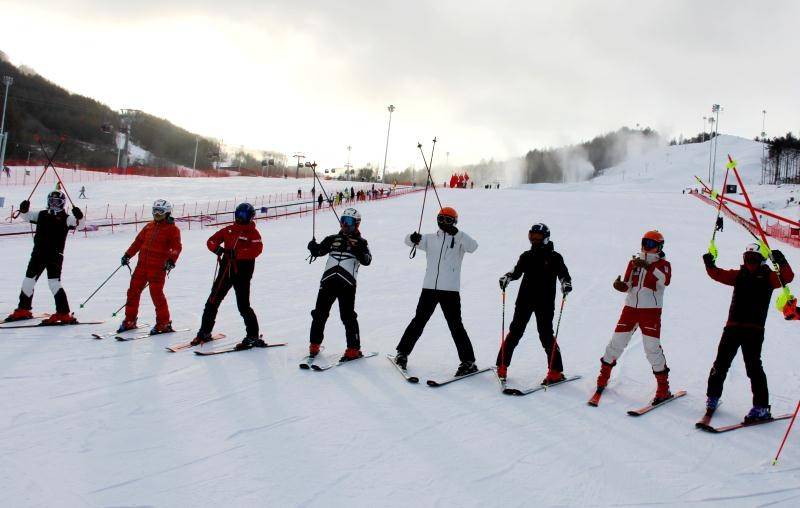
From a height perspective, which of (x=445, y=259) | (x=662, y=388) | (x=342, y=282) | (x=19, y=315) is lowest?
(x=19, y=315)

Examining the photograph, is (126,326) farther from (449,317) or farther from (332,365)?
(449,317)

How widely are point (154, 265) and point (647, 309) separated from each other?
545 centimetres

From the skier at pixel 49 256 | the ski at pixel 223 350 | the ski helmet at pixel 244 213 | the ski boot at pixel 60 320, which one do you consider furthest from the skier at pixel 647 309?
the skier at pixel 49 256

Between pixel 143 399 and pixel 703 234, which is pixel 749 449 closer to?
pixel 143 399

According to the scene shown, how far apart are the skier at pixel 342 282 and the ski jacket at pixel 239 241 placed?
0.80 meters

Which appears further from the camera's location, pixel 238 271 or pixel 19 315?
pixel 19 315

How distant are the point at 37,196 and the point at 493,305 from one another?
29295 mm

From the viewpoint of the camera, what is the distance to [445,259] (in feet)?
19.3

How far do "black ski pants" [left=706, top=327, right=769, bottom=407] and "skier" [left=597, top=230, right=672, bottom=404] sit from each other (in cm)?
43

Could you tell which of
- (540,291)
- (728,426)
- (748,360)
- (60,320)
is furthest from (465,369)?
(60,320)

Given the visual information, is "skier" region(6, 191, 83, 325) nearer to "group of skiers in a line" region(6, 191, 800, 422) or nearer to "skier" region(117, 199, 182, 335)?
"group of skiers in a line" region(6, 191, 800, 422)

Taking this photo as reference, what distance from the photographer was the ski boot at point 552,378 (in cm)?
564

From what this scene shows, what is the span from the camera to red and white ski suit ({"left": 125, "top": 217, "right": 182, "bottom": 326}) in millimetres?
6898

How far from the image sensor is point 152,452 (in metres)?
3.60
